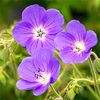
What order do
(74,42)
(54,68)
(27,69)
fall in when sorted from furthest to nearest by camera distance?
(74,42)
(27,69)
(54,68)

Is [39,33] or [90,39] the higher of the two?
[39,33]

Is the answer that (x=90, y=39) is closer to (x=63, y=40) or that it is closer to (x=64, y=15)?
(x=63, y=40)

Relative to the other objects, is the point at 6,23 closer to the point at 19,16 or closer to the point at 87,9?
the point at 19,16

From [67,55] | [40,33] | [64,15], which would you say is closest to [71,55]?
[67,55]

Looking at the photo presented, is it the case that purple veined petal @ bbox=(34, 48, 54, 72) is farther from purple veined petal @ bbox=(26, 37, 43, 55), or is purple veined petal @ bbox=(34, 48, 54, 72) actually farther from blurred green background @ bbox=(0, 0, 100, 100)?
blurred green background @ bbox=(0, 0, 100, 100)

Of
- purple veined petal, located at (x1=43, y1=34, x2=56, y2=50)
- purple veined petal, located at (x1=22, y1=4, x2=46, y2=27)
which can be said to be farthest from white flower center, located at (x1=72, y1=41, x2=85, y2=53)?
purple veined petal, located at (x1=22, y1=4, x2=46, y2=27)

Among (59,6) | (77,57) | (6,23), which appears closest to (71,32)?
(77,57)
